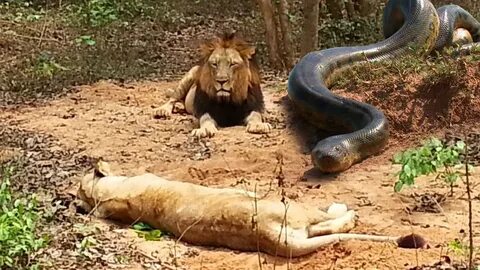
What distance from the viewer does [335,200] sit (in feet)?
20.9

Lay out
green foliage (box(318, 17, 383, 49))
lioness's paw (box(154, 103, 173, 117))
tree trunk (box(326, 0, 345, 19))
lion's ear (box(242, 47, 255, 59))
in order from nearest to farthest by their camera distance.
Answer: lion's ear (box(242, 47, 255, 59)) → lioness's paw (box(154, 103, 173, 117)) → green foliage (box(318, 17, 383, 49)) → tree trunk (box(326, 0, 345, 19))

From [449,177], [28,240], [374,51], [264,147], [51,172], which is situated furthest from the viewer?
[374,51]

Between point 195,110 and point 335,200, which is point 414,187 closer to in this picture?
point 335,200

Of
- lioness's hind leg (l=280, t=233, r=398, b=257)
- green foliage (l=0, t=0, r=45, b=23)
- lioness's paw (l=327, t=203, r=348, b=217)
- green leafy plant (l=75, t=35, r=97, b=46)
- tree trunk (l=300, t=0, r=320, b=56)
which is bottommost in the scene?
green foliage (l=0, t=0, r=45, b=23)

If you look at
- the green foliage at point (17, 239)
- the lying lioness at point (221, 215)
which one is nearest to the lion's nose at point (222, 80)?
the lying lioness at point (221, 215)

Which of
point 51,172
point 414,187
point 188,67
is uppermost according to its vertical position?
point 414,187

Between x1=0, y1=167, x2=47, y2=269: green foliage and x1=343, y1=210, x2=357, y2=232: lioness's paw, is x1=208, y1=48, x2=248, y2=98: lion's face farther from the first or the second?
x1=0, y1=167, x2=47, y2=269: green foliage

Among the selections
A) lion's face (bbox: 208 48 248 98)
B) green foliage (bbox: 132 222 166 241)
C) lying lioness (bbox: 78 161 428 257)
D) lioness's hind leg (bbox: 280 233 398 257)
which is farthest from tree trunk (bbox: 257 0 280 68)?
lioness's hind leg (bbox: 280 233 398 257)

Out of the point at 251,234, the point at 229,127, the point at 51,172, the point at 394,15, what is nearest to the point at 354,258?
the point at 251,234

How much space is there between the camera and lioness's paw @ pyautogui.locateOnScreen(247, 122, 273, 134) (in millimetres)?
8617

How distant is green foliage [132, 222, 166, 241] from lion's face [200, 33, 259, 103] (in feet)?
10.9

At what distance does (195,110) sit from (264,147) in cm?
131

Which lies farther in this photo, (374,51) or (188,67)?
(188,67)

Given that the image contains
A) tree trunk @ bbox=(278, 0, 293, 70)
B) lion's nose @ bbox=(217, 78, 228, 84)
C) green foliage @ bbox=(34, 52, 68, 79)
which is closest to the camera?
lion's nose @ bbox=(217, 78, 228, 84)
